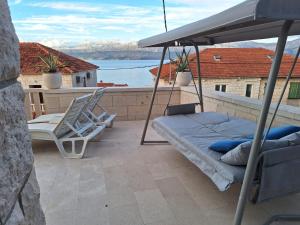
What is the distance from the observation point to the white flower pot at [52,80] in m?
5.06

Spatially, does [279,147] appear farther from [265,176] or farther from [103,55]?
[103,55]

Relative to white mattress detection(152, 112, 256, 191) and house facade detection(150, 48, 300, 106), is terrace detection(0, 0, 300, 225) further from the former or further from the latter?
house facade detection(150, 48, 300, 106)

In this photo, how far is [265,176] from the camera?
6.15ft

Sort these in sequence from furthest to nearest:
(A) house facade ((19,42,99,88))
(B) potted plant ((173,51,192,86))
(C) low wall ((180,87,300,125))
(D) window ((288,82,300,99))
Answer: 1. (D) window ((288,82,300,99))
2. (A) house facade ((19,42,99,88))
3. (B) potted plant ((173,51,192,86))
4. (C) low wall ((180,87,300,125))

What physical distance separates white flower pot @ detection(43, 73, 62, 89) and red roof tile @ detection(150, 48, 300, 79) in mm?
6401

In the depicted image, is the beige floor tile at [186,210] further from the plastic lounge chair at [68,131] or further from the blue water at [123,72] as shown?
the blue water at [123,72]

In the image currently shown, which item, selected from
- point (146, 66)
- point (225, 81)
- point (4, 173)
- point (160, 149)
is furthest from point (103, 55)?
point (225, 81)

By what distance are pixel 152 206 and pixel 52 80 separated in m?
3.81

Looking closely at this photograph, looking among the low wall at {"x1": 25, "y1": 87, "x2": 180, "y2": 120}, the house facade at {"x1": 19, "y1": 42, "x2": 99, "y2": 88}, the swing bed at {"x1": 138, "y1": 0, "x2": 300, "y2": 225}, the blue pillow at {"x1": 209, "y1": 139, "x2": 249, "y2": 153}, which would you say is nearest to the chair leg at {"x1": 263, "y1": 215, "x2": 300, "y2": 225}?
the swing bed at {"x1": 138, "y1": 0, "x2": 300, "y2": 225}

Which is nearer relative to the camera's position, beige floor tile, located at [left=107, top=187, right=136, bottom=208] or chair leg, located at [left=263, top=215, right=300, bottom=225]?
chair leg, located at [left=263, top=215, right=300, bottom=225]

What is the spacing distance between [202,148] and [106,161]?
1498mm

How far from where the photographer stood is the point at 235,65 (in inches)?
539

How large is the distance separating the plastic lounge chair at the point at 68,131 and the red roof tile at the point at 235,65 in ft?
24.7

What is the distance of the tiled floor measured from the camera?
86.6 inches
